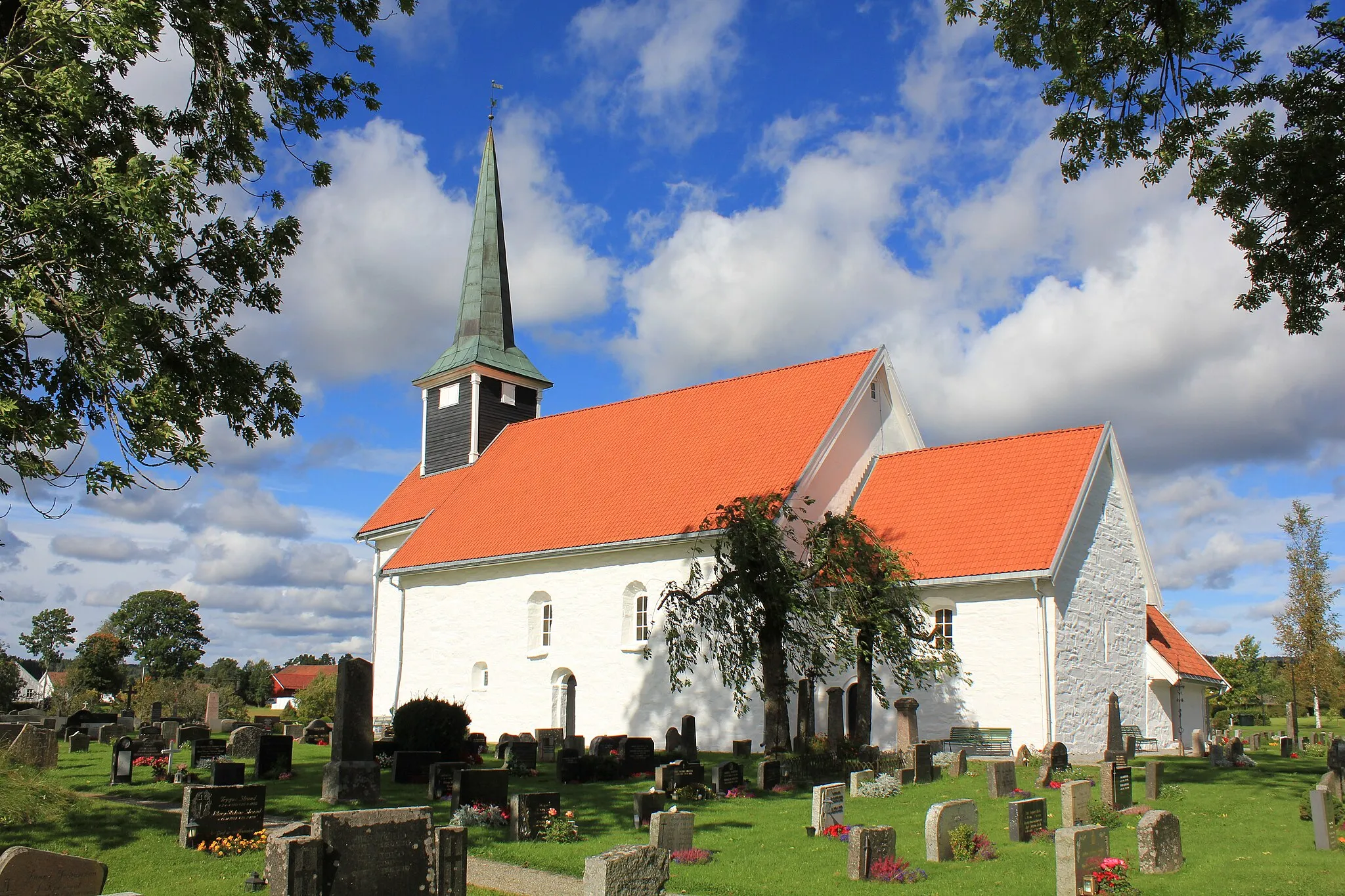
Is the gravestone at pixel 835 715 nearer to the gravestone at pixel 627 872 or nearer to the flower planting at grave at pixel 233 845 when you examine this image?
the flower planting at grave at pixel 233 845

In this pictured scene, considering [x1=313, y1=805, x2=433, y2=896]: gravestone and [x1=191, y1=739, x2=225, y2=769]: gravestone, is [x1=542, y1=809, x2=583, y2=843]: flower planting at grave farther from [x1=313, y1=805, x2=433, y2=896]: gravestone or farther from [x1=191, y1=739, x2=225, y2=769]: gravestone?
[x1=191, y1=739, x2=225, y2=769]: gravestone

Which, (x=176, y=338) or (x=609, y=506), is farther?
(x=609, y=506)

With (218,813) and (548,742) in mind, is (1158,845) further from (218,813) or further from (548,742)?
(548,742)

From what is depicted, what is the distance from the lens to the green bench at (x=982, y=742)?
17.5 metres

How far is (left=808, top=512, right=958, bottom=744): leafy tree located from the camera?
17.1 metres

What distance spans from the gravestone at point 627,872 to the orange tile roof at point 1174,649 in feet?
59.5

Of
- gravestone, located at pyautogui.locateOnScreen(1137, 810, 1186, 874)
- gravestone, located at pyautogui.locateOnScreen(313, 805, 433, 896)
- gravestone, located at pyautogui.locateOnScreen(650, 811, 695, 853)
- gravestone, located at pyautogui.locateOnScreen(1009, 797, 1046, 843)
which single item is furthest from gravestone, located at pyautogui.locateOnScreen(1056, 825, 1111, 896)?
gravestone, located at pyautogui.locateOnScreen(313, 805, 433, 896)

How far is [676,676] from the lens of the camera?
68.3 ft

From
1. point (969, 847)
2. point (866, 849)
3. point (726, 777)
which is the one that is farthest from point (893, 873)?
point (726, 777)

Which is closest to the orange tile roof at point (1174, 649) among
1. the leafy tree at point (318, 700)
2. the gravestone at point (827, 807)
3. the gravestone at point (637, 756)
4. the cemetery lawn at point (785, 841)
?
the cemetery lawn at point (785, 841)

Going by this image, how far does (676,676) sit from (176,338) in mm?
13307

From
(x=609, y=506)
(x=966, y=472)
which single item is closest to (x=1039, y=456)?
(x=966, y=472)

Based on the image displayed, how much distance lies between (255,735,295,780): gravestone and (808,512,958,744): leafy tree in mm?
9155

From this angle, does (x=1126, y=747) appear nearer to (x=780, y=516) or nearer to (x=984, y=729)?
(x=984, y=729)
